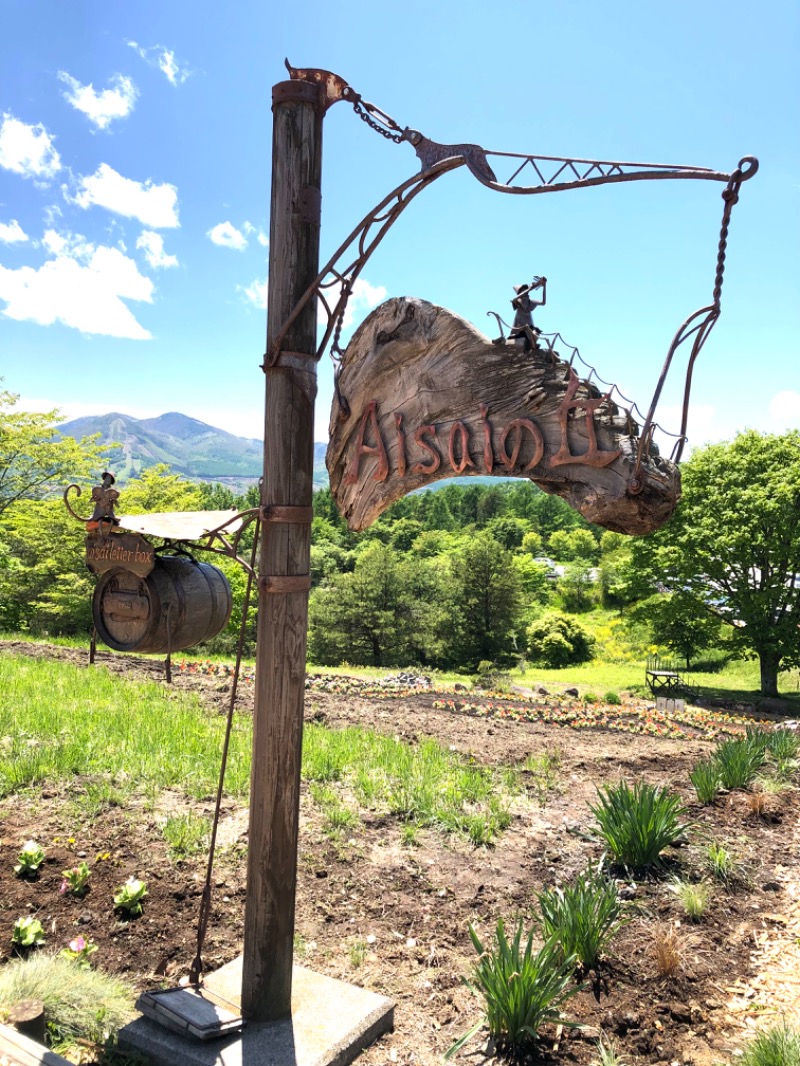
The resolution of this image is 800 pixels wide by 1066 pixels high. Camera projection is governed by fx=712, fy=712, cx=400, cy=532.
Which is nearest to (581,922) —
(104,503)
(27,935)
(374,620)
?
(27,935)

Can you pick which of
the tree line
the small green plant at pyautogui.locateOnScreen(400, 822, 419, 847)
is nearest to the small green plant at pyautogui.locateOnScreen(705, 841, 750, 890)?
the small green plant at pyautogui.locateOnScreen(400, 822, 419, 847)

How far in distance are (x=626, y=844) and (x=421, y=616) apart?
23.4 m

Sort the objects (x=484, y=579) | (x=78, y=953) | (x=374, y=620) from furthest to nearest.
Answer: (x=484, y=579) → (x=374, y=620) → (x=78, y=953)

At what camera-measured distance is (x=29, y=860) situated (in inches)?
166

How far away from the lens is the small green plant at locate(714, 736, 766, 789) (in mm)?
5824

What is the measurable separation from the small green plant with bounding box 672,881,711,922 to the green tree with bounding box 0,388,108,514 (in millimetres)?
17875

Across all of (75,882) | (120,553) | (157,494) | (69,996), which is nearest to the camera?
(120,553)

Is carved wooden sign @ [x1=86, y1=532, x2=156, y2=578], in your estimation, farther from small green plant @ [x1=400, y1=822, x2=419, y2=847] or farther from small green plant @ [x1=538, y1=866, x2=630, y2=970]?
small green plant @ [x1=400, y1=822, x2=419, y2=847]

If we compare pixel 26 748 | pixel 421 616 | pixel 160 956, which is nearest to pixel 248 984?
pixel 160 956

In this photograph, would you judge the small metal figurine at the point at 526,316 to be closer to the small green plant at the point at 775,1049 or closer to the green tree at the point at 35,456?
the small green plant at the point at 775,1049

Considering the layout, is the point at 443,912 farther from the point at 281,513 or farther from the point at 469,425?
the point at 469,425

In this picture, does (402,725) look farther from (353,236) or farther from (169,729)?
(353,236)

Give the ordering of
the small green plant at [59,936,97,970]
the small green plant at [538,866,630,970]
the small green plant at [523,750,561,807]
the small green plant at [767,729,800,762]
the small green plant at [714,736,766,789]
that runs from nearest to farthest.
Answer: the small green plant at [538,866,630,970], the small green plant at [59,936,97,970], the small green plant at [714,736,766,789], the small green plant at [523,750,561,807], the small green plant at [767,729,800,762]

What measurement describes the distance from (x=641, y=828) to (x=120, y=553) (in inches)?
137
